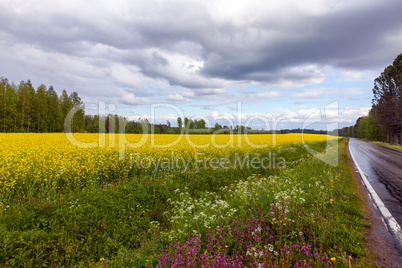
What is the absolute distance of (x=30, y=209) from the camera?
5285mm

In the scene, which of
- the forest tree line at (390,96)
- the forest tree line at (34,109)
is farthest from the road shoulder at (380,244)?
the forest tree line at (390,96)

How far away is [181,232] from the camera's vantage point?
418 centimetres

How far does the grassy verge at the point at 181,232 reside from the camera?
135 inches

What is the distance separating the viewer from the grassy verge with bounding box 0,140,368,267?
3.42 metres

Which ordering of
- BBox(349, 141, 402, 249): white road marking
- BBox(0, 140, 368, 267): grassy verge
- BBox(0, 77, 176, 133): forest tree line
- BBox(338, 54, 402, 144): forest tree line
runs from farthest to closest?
BBox(0, 77, 176, 133): forest tree line → BBox(338, 54, 402, 144): forest tree line → BBox(349, 141, 402, 249): white road marking → BBox(0, 140, 368, 267): grassy verge


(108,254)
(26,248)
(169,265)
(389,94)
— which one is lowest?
(108,254)

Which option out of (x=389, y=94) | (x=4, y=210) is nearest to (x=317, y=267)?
(x=4, y=210)

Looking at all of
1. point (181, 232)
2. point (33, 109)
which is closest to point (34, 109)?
point (33, 109)

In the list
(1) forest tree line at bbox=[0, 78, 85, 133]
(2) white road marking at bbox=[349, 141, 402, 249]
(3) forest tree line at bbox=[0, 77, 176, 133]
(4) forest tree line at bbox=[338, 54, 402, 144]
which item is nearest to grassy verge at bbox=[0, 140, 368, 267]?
(2) white road marking at bbox=[349, 141, 402, 249]

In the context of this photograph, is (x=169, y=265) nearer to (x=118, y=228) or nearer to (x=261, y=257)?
(x=261, y=257)

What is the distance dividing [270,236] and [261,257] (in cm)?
Answer: 58

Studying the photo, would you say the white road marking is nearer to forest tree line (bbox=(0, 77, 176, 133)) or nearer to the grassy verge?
the grassy verge

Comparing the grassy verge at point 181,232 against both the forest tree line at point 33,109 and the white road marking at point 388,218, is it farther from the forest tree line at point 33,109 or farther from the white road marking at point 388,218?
the forest tree line at point 33,109

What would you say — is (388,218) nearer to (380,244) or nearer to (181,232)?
(380,244)
